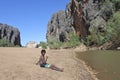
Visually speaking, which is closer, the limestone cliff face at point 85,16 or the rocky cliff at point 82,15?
the limestone cliff face at point 85,16

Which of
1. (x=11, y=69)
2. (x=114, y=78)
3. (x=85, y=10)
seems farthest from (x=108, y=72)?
(x=85, y=10)

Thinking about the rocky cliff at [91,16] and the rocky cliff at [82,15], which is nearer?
the rocky cliff at [91,16]

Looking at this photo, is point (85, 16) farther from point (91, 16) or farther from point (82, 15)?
point (91, 16)

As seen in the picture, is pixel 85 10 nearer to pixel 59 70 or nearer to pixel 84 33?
pixel 84 33

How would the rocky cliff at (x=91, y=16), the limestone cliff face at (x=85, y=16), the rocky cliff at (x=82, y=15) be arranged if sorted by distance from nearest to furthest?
the rocky cliff at (x=91, y=16)
the limestone cliff face at (x=85, y=16)
the rocky cliff at (x=82, y=15)

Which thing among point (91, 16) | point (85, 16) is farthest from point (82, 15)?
point (91, 16)

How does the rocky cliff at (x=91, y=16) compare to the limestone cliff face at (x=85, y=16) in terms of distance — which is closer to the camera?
the rocky cliff at (x=91, y=16)

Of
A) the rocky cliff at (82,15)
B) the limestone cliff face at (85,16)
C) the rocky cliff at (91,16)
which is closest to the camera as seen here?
the rocky cliff at (91,16)

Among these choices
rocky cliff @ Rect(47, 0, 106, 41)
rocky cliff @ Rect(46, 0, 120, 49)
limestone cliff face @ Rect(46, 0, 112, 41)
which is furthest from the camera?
rocky cliff @ Rect(47, 0, 106, 41)

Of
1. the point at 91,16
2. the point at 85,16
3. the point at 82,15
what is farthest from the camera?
the point at 82,15

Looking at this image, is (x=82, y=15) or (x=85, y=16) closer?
(x=85, y=16)

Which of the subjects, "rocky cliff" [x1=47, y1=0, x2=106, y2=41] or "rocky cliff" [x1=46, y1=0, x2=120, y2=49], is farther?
"rocky cliff" [x1=47, y1=0, x2=106, y2=41]

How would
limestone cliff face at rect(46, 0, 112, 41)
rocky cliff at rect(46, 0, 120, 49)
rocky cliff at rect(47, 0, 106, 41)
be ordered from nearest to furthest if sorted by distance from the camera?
rocky cliff at rect(46, 0, 120, 49)
limestone cliff face at rect(46, 0, 112, 41)
rocky cliff at rect(47, 0, 106, 41)

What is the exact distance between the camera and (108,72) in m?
23.0
